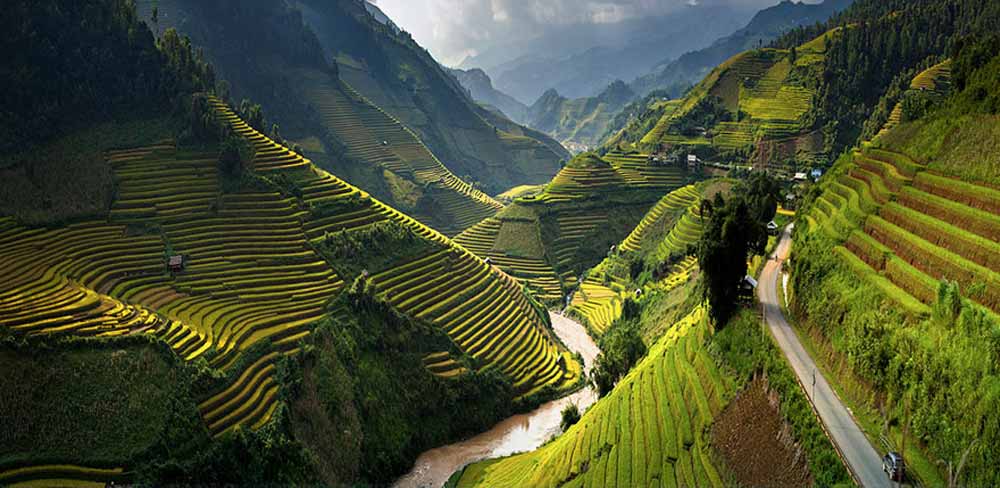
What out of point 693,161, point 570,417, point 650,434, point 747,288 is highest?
point 693,161

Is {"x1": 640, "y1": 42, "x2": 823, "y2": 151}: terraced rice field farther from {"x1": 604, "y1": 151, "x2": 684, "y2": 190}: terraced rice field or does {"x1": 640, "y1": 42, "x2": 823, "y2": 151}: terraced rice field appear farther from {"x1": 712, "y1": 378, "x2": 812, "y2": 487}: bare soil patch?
{"x1": 712, "y1": 378, "x2": 812, "y2": 487}: bare soil patch

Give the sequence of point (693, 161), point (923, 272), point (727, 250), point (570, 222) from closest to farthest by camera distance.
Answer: point (923, 272) < point (727, 250) < point (570, 222) < point (693, 161)

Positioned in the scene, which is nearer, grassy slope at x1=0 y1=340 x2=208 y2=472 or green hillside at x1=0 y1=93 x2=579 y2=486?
grassy slope at x1=0 y1=340 x2=208 y2=472

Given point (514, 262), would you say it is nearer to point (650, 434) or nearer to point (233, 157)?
point (233, 157)

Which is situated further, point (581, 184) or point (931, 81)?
point (581, 184)

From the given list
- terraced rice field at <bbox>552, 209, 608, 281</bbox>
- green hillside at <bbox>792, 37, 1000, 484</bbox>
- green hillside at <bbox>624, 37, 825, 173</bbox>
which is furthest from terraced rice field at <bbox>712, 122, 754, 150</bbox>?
green hillside at <bbox>792, 37, 1000, 484</bbox>

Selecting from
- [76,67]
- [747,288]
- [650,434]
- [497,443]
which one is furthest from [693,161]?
[76,67]
